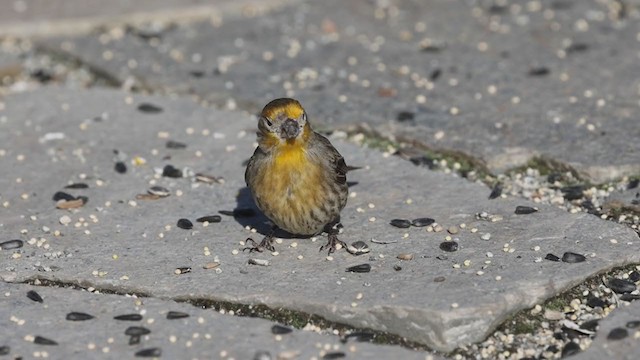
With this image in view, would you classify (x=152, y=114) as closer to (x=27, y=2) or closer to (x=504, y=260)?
(x=27, y=2)

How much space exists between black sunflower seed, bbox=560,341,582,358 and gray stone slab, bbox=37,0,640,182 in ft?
6.16

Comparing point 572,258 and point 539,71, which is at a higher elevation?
point 539,71

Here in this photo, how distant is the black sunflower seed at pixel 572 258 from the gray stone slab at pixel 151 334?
40.6 inches

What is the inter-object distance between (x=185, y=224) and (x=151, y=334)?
4.27 feet

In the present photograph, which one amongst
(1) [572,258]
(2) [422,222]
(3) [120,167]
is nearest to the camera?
(1) [572,258]

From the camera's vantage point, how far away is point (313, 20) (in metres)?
9.10

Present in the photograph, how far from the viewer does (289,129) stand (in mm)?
5859

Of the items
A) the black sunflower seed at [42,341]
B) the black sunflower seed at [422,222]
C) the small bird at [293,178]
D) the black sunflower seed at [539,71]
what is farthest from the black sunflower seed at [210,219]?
the black sunflower seed at [539,71]

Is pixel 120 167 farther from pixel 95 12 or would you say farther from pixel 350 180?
pixel 95 12

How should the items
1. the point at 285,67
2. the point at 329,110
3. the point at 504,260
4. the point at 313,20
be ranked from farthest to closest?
the point at 313,20 → the point at 285,67 → the point at 329,110 → the point at 504,260

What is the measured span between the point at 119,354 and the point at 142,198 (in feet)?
5.96

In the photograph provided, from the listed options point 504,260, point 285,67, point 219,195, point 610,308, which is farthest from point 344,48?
point 610,308

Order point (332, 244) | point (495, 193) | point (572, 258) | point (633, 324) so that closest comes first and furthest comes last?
point (633, 324) → point (572, 258) → point (332, 244) → point (495, 193)

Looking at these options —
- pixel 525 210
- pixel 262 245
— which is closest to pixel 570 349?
pixel 525 210
